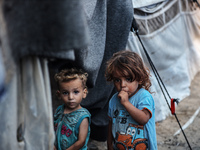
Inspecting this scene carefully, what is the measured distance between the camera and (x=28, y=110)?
1395 mm

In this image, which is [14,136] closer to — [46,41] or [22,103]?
[22,103]

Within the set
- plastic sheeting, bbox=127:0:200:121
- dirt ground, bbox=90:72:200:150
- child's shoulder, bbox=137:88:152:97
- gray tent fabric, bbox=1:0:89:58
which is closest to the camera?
gray tent fabric, bbox=1:0:89:58

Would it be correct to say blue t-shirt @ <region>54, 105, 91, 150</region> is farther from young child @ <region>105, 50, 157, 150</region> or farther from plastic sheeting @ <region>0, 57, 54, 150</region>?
plastic sheeting @ <region>0, 57, 54, 150</region>

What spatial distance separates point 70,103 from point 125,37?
866mm

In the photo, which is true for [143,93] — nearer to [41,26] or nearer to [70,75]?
[70,75]

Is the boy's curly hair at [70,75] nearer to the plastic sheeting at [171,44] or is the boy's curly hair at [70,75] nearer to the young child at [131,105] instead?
the young child at [131,105]

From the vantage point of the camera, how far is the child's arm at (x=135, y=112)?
1.80m

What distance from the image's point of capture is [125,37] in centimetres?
240

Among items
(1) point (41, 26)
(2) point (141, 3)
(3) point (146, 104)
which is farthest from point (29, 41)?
(2) point (141, 3)

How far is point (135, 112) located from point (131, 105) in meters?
0.06

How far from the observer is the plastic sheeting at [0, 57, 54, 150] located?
130cm

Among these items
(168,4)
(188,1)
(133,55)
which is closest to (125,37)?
(133,55)

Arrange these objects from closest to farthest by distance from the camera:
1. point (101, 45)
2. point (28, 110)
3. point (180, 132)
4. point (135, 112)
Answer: point (28, 110), point (135, 112), point (101, 45), point (180, 132)

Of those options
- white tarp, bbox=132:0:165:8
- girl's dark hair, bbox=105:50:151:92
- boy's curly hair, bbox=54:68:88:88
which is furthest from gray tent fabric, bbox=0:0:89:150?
white tarp, bbox=132:0:165:8
